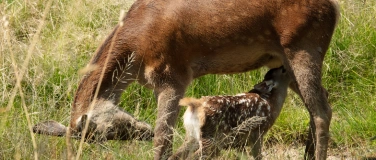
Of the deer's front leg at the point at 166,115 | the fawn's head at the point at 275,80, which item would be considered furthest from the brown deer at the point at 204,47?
the fawn's head at the point at 275,80

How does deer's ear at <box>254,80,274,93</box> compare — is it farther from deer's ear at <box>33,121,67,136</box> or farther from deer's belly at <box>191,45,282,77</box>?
deer's ear at <box>33,121,67,136</box>

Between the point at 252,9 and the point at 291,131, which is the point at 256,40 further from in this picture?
the point at 291,131

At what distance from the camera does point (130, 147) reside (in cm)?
640

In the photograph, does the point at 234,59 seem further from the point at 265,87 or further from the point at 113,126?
the point at 113,126

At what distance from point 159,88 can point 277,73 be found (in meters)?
1.08

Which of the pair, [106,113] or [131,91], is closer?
[106,113]

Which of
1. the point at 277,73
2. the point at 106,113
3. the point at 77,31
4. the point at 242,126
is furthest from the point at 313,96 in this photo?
the point at 77,31

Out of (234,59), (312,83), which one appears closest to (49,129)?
(234,59)

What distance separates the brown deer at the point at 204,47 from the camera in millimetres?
6457

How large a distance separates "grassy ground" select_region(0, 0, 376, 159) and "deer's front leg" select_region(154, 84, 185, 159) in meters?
0.15

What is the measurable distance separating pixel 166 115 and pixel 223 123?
25.0 inches

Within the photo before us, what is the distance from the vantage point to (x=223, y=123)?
6070 millimetres

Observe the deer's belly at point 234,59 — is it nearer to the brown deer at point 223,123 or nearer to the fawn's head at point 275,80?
the fawn's head at point 275,80

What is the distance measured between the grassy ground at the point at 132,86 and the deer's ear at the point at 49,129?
0.59ft
